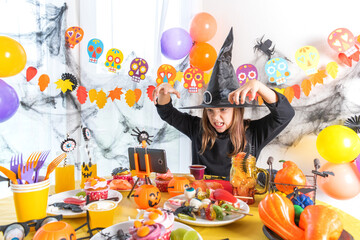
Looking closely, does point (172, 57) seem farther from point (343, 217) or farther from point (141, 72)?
point (343, 217)

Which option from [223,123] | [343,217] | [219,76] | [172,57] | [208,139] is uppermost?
[172,57]

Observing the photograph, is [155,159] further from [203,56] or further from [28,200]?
[203,56]

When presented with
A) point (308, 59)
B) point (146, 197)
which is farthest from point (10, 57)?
point (308, 59)

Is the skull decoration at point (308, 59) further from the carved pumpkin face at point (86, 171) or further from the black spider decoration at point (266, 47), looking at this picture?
the carved pumpkin face at point (86, 171)

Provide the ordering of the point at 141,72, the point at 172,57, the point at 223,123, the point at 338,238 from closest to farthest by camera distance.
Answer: the point at 338,238 → the point at 223,123 → the point at 172,57 → the point at 141,72

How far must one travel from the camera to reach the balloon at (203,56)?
2135 millimetres

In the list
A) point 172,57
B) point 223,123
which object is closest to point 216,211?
point 223,123

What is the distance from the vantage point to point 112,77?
8.09ft

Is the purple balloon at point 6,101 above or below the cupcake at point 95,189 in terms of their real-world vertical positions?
above

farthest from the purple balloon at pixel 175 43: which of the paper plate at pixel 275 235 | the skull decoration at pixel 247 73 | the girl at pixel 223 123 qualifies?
the paper plate at pixel 275 235

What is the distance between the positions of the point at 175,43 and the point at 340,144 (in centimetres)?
134

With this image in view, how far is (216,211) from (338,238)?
312 mm

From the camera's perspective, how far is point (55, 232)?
22.1 inches

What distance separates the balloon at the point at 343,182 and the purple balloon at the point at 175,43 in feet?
A: 4.47
